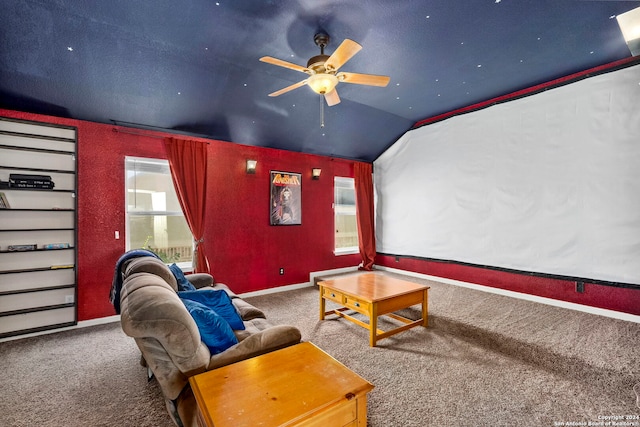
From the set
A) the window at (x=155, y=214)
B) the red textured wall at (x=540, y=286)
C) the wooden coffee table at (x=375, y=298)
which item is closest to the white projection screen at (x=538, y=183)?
the red textured wall at (x=540, y=286)

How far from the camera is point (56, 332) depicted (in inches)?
121

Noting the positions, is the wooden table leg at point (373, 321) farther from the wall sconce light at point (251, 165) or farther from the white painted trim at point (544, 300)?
the wall sconce light at point (251, 165)

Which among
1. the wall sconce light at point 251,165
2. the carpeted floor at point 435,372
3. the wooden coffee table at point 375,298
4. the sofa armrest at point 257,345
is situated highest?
the wall sconce light at point 251,165

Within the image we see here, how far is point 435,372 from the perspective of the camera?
88.7 inches

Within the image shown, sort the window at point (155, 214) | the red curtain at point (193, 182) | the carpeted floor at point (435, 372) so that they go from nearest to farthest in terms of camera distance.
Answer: the carpeted floor at point (435, 372) < the window at point (155, 214) < the red curtain at point (193, 182)

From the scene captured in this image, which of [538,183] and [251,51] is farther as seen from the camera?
[538,183]

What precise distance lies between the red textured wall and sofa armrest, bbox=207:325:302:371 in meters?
3.88

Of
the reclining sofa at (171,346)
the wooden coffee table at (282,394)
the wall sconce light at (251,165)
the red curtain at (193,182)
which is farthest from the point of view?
the wall sconce light at (251,165)

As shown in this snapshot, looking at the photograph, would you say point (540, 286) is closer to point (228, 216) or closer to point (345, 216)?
point (345, 216)

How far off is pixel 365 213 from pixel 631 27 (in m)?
4.24

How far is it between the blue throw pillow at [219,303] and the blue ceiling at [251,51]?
2338 mm

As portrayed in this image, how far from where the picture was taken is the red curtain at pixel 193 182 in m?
3.73

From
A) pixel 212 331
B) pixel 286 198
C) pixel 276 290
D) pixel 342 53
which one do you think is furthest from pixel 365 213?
pixel 212 331

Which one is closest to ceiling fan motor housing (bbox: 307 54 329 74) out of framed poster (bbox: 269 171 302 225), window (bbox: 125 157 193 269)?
framed poster (bbox: 269 171 302 225)
